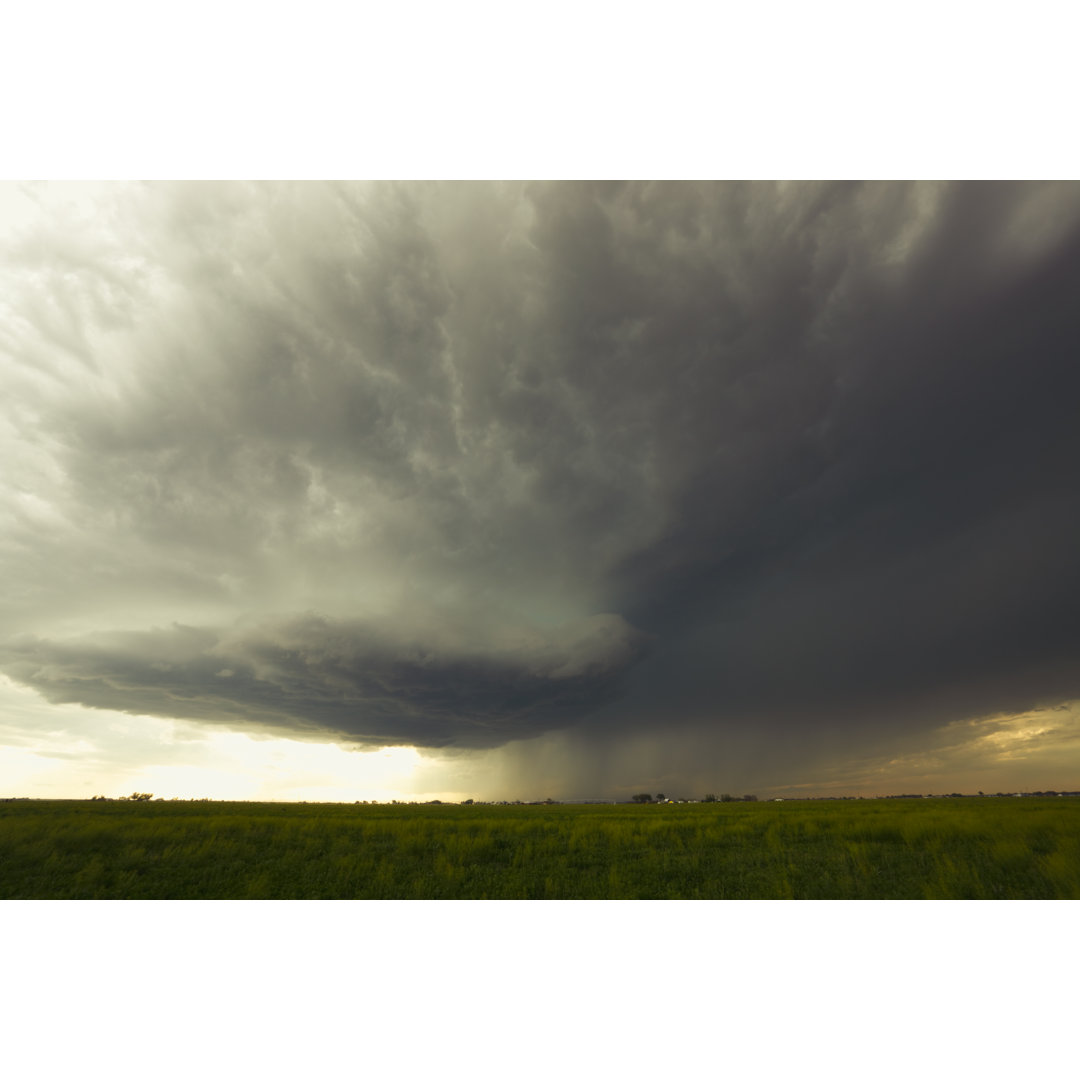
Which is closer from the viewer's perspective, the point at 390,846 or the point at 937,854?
the point at 937,854

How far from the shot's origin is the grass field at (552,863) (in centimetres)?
1666

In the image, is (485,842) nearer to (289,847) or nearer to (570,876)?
(570,876)

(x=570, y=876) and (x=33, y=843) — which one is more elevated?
(x=33, y=843)

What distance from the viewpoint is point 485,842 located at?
23.1 meters

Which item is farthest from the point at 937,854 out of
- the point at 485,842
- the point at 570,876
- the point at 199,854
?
the point at 199,854

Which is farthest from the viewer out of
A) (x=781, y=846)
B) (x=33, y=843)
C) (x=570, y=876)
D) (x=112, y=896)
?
(x=781, y=846)

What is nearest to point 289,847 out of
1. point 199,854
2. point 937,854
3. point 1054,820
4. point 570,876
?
point 199,854

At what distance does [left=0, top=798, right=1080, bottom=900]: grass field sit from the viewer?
16.7 meters

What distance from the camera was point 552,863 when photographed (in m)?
20.0

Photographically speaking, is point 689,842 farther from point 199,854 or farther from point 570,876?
point 199,854

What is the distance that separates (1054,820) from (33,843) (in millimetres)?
41347

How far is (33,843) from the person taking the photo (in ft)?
66.0

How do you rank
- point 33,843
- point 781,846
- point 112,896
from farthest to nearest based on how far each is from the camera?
point 781,846 < point 33,843 < point 112,896

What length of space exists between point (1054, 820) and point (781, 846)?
502 inches
